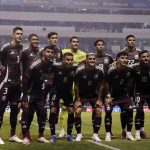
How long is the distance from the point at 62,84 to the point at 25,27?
4946 cm

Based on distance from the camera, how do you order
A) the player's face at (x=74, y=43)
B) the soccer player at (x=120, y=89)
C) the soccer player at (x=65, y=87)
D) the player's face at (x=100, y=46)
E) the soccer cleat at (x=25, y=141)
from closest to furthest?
the soccer cleat at (x=25, y=141) < the soccer player at (x=65, y=87) < the soccer player at (x=120, y=89) < the player's face at (x=100, y=46) < the player's face at (x=74, y=43)

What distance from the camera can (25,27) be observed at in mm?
57250

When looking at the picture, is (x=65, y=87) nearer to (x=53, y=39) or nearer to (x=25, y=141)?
(x=53, y=39)

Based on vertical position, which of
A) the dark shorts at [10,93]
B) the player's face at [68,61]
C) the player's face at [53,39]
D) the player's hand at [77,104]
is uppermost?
the player's face at [53,39]

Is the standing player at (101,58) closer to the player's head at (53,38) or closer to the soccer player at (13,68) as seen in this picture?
the player's head at (53,38)

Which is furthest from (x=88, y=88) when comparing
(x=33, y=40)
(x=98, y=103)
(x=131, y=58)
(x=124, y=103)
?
(x=33, y=40)

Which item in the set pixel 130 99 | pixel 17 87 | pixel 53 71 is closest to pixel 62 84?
pixel 53 71

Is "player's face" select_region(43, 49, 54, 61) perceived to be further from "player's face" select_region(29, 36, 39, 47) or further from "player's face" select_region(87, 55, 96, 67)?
"player's face" select_region(87, 55, 96, 67)

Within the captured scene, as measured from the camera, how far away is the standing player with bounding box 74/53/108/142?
8711mm

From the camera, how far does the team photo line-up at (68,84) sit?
833 centimetres

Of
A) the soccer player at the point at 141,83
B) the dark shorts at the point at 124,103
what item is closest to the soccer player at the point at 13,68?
the dark shorts at the point at 124,103

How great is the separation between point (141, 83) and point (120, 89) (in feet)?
1.71

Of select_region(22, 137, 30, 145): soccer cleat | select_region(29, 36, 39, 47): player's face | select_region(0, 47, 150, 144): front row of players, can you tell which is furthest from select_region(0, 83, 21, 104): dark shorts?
select_region(29, 36, 39, 47): player's face

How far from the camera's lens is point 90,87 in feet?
29.1
